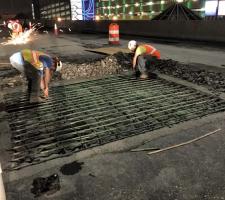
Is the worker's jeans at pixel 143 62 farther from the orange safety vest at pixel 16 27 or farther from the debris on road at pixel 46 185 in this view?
the orange safety vest at pixel 16 27

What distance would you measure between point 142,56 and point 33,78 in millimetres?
3145

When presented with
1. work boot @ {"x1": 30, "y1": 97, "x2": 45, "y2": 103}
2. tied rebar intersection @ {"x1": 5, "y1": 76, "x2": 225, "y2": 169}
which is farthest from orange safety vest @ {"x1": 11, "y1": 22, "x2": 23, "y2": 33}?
work boot @ {"x1": 30, "y1": 97, "x2": 45, "y2": 103}

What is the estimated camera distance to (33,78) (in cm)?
537

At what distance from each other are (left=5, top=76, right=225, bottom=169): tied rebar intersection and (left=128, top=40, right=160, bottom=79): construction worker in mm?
642

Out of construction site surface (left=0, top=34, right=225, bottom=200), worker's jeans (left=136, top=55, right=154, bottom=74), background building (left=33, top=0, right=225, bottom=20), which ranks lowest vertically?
construction site surface (left=0, top=34, right=225, bottom=200)

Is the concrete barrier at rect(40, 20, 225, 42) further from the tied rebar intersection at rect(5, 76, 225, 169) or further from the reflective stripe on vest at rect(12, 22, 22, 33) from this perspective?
the tied rebar intersection at rect(5, 76, 225, 169)

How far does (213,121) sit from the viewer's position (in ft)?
15.1

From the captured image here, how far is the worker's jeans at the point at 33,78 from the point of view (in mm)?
5152

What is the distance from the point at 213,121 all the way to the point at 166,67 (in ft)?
13.8

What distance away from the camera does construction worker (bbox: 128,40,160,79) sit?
7.17 metres

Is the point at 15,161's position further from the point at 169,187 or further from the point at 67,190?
the point at 169,187

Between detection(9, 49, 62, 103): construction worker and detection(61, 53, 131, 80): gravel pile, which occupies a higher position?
detection(9, 49, 62, 103): construction worker

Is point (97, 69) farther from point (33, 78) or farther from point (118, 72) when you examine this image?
point (33, 78)

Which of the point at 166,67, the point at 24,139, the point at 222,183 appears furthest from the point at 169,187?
the point at 166,67
